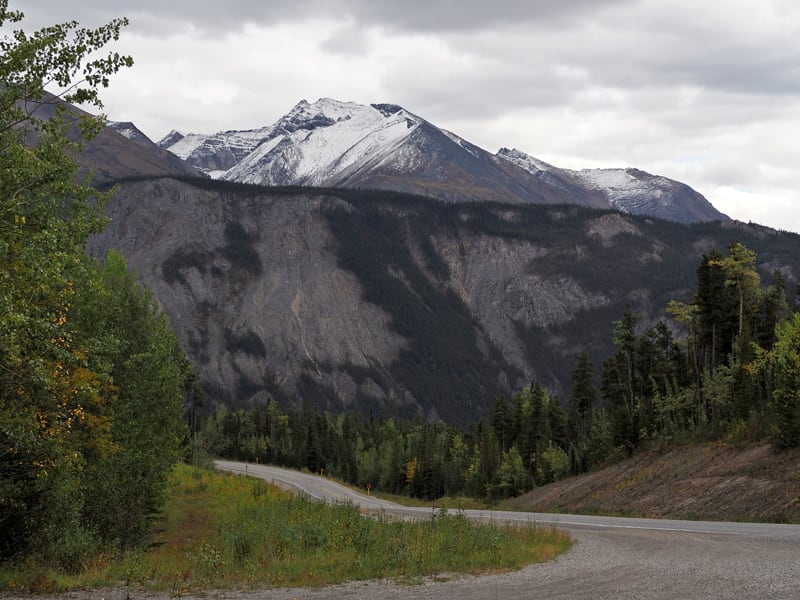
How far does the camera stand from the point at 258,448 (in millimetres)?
132875

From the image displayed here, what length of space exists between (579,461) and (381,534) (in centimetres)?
6029

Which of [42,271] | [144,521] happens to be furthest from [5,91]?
[144,521]

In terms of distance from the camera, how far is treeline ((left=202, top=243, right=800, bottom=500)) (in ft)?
170

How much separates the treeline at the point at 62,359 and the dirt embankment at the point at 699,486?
71.7ft

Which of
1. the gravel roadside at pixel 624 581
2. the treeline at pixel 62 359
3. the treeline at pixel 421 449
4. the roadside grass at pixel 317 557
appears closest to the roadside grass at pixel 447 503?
the treeline at pixel 421 449

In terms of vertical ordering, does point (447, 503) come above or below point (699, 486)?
below

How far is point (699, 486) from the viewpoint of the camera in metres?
39.6

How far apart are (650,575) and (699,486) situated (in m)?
26.3

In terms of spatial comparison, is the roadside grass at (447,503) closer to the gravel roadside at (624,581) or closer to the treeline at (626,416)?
the treeline at (626,416)

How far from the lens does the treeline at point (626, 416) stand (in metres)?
51.8

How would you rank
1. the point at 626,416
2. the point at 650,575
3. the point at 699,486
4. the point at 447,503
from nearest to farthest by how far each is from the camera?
the point at 650,575 → the point at 699,486 → the point at 626,416 → the point at 447,503

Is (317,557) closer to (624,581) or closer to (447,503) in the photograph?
(624,581)

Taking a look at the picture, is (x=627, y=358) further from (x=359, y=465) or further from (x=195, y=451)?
(x=359, y=465)

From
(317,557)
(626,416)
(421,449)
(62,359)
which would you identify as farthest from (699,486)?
(421,449)
